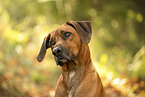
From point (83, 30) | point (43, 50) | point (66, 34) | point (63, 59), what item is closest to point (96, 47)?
point (43, 50)

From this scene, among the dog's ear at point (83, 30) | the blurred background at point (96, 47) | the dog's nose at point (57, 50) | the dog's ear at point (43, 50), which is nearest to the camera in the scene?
the dog's nose at point (57, 50)

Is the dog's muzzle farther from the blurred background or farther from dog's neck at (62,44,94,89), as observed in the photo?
the blurred background

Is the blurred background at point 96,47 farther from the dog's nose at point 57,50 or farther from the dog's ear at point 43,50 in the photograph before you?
the dog's nose at point 57,50

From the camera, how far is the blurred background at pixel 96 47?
19.7 feet

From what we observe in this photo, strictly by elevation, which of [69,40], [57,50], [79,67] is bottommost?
[79,67]

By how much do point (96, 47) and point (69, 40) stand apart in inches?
168

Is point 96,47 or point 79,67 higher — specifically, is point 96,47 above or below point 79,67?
above

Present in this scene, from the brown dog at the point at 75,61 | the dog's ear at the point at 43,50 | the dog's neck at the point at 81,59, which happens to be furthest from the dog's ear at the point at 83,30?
the dog's ear at the point at 43,50

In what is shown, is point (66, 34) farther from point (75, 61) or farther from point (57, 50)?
point (75, 61)

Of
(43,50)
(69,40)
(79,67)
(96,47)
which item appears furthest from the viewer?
(96,47)

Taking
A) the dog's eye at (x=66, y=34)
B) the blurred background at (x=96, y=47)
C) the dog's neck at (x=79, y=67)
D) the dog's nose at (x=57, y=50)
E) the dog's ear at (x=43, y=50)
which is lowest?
the dog's neck at (x=79, y=67)

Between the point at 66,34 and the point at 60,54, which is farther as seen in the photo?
the point at 66,34

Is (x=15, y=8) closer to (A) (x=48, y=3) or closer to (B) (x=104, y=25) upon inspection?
(A) (x=48, y=3)

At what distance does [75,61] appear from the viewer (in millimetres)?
3246
